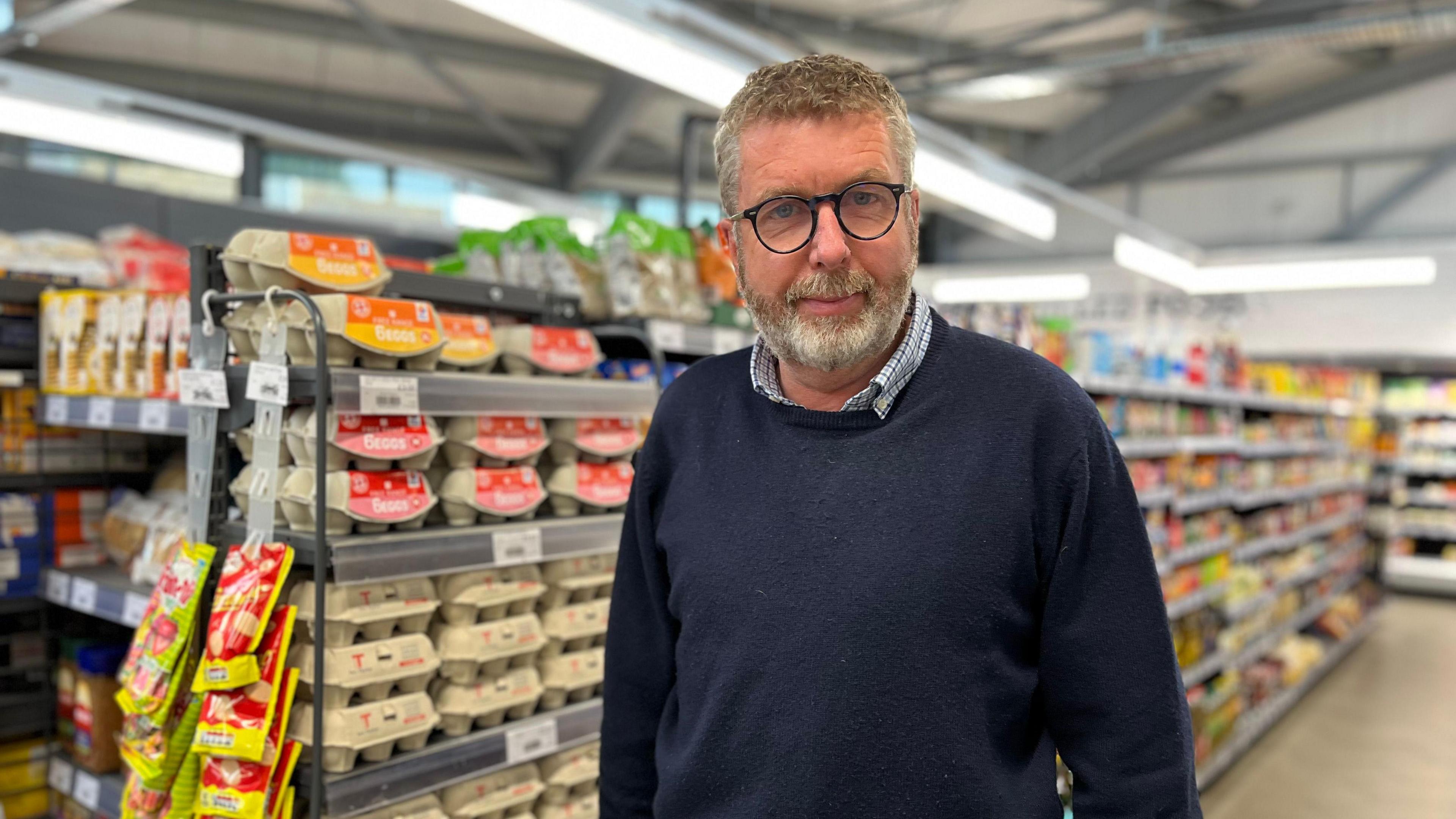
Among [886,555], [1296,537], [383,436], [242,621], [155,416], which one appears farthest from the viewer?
[1296,537]

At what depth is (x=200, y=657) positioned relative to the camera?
6.80 ft

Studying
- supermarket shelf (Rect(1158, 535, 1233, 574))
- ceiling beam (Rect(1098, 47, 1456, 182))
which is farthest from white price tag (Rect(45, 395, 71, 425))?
ceiling beam (Rect(1098, 47, 1456, 182))

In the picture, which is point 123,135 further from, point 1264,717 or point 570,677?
point 1264,717

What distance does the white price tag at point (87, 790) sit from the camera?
8.46 ft

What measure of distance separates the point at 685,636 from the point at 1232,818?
4632 millimetres

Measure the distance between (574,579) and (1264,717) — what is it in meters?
5.45

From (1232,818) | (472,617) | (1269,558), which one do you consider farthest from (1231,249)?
(472,617)

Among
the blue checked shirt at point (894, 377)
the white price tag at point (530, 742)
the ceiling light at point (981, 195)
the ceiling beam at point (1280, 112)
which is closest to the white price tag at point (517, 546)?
the white price tag at point (530, 742)

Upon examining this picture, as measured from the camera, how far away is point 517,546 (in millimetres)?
2361

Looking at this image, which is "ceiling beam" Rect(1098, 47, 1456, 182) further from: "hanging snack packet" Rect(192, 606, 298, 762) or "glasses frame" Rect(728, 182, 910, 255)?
"hanging snack packet" Rect(192, 606, 298, 762)

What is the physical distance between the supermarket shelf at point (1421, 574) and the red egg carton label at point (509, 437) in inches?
463

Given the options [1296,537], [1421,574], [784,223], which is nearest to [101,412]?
[784,223]

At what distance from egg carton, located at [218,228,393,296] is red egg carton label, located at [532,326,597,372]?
18.7 inches

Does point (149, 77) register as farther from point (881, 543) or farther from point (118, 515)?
point (881, 543)
